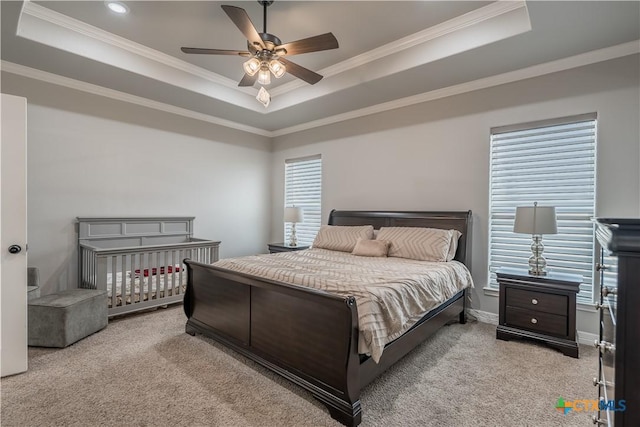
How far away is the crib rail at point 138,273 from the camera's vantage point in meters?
3.28

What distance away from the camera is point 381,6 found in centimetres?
273

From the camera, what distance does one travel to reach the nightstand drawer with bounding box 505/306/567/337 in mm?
2684

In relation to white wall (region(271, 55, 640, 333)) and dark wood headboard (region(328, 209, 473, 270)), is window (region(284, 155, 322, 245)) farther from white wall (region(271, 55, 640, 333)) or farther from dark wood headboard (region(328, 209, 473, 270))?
dark wood headboard (region(328, 209, 473, 270))

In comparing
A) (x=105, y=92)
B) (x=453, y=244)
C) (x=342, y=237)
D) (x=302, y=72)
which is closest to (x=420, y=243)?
(x=453, y=244)

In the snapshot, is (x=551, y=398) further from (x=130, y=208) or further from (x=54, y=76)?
(x=54, y=76)

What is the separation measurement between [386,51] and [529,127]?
1.75m

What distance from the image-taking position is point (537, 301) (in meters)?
2.81

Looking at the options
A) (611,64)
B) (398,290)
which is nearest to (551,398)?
(398,290)

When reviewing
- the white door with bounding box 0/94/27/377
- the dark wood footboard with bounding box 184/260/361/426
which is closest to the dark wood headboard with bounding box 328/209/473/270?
the dark wood footboard with bounding box 184/260/361/426

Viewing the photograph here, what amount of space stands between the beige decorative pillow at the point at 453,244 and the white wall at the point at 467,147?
0.28m

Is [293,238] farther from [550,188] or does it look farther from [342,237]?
[550,188]

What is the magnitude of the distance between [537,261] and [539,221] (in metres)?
0.41

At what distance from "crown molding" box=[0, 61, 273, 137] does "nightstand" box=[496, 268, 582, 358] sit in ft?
15.1

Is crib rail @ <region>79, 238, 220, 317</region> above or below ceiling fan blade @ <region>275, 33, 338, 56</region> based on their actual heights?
below
